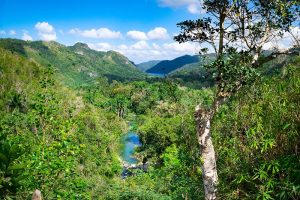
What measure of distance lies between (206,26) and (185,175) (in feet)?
14.6

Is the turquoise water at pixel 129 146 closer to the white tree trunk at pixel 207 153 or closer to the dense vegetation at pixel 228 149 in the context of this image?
the dense vegetation at pixel 228 149

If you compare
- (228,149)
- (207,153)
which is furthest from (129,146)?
(228,149)

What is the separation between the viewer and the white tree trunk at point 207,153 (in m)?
6.78

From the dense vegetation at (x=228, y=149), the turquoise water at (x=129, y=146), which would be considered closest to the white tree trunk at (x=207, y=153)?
the dense vegetation at (x=228, y=149)

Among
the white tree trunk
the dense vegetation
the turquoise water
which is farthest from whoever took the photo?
the turquoise water

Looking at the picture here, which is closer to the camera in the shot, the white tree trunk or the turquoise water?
the white tree trunk

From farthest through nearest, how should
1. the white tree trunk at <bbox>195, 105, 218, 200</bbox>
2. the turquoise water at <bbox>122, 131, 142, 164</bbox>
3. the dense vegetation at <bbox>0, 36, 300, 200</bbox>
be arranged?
the turquoise water at <bbox>122, 131, 142, 164</bbox> → the white tree trunk at <bbox>195, 105, 218, 200</bbox> → the dense vegetation at <bbox>0, 36, 300, 200</bbox>

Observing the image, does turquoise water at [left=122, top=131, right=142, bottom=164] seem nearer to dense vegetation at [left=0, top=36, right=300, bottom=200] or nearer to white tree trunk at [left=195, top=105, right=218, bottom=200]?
dense vegetation at [left=0, top=36, right=300, bottom=200]

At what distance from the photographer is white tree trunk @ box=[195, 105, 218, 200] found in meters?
6.78

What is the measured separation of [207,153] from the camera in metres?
7.09

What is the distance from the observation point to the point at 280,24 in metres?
7.89

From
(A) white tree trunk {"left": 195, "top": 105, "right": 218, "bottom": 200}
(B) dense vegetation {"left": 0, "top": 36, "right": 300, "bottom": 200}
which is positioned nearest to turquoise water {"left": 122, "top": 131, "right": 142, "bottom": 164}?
(B) dense vegetation {"left": 0, "top": 36, "right": 300, "bottom": 200}

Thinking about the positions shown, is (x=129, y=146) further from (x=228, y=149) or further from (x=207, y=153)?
(x=228, y=149)

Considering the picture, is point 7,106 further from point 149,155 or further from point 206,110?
point 206,110
